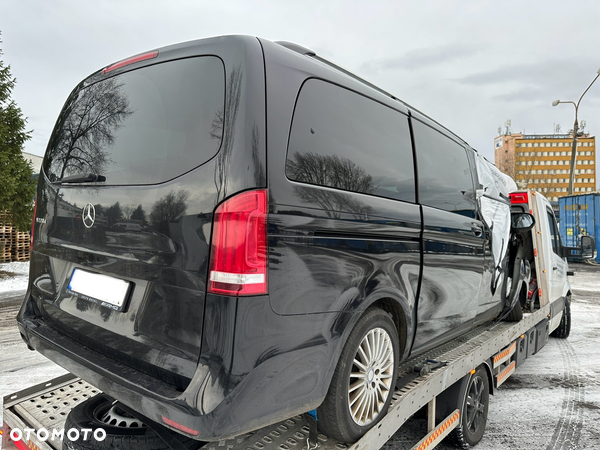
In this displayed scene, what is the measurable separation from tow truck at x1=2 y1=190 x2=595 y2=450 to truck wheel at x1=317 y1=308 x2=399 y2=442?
0.05 m

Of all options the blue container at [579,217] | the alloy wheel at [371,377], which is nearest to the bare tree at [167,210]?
the alloy wheel at [371,377]

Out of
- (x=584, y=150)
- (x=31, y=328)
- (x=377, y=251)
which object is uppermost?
(x=584, y=150)

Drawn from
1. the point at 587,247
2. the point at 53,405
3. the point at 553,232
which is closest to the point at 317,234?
the point at 53,405

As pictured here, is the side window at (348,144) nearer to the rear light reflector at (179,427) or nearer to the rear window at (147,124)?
the rear window at (147,124)

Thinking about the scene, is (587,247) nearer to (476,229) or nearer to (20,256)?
(476,229)

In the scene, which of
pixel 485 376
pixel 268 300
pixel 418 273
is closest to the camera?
pixel 268 300

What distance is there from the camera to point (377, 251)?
6.70 ft

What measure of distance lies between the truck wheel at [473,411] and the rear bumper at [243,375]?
1.74 metres

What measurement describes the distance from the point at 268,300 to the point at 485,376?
2601 mm

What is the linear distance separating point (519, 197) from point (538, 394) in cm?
212

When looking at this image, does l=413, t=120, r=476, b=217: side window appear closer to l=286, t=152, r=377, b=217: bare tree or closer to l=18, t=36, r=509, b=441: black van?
l=18, t=36, r=509, b=441: black van

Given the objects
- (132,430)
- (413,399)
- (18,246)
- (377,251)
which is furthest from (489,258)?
(18,246)

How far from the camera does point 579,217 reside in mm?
18203

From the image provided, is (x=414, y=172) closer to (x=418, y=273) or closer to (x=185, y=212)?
(x=418, y=273)
